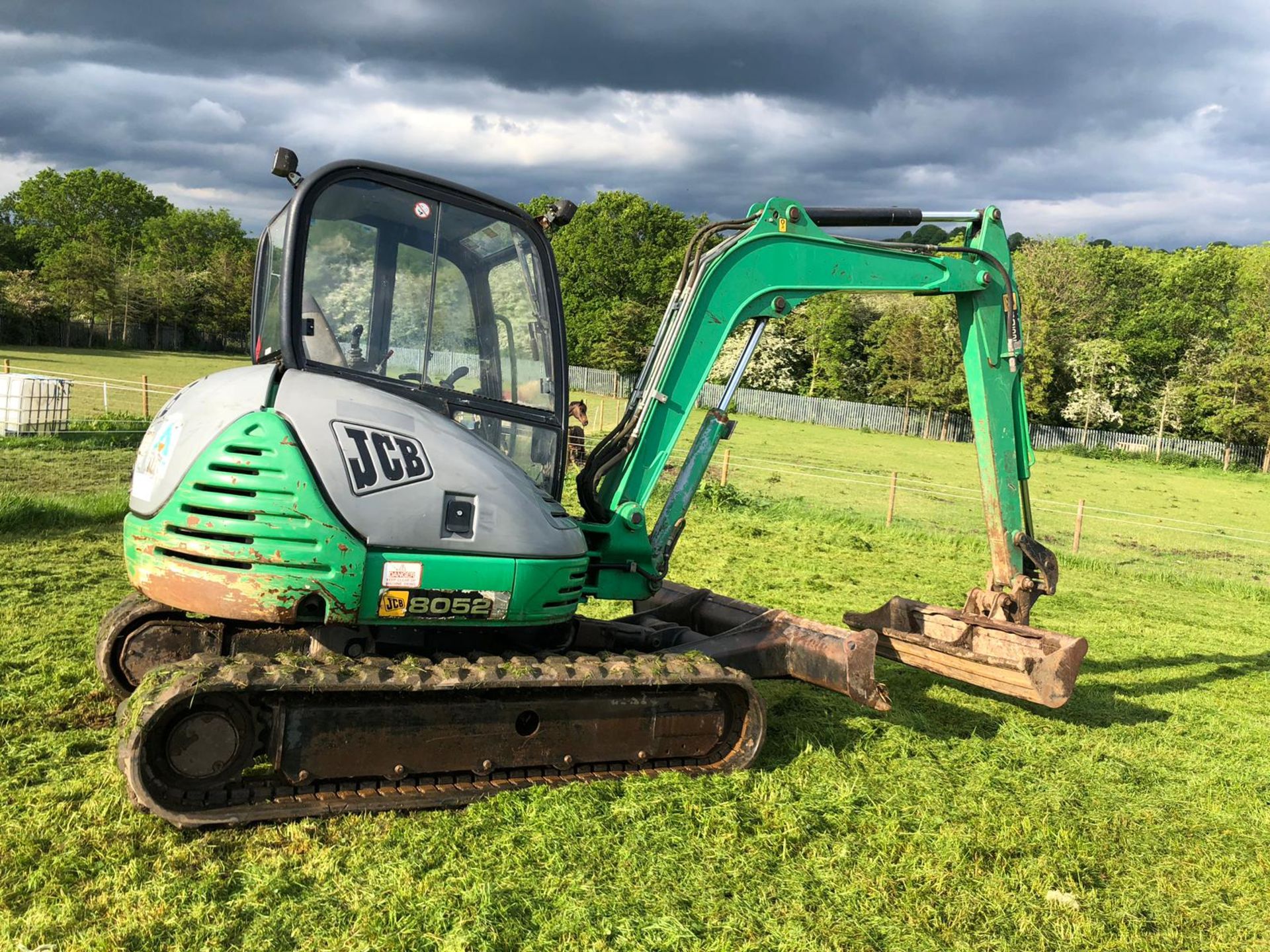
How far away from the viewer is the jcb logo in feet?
14.0

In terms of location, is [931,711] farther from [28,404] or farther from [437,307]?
[28,404]

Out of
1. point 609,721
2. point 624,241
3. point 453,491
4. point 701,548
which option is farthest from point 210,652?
point 624,241

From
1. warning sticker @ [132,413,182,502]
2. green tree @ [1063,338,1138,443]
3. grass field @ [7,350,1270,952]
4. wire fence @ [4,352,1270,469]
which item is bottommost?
grass field @ [7,350,1270,952]

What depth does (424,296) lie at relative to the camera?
4.93 metres

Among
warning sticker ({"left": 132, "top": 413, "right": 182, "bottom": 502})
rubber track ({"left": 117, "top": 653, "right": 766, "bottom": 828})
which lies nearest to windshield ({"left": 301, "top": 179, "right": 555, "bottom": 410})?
warning sticker ({"left": 132, "top": 413, "right": 182, "bottom": 502})

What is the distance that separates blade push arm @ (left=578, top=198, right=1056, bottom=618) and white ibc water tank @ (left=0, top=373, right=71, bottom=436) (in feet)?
52.4

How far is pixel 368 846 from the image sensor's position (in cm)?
405

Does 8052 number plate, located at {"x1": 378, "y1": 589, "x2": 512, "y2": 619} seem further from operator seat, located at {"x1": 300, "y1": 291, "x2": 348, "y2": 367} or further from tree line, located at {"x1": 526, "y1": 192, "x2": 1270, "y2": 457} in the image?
tree line, located at {"x1": 526, "y1": 192, "x2": 1270, "y2": 457}

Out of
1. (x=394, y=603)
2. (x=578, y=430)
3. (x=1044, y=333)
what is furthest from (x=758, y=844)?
(x=1044, y=333)

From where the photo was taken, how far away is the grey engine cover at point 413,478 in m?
4.24

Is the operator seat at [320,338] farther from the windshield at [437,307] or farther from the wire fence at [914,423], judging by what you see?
the wire fence at [914,423]

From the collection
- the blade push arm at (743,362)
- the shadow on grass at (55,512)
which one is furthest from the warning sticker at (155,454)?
the shadow on grass at (55,512)

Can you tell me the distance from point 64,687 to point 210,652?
A: 1.46 meters

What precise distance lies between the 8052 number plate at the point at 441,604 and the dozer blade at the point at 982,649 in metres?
3.22
